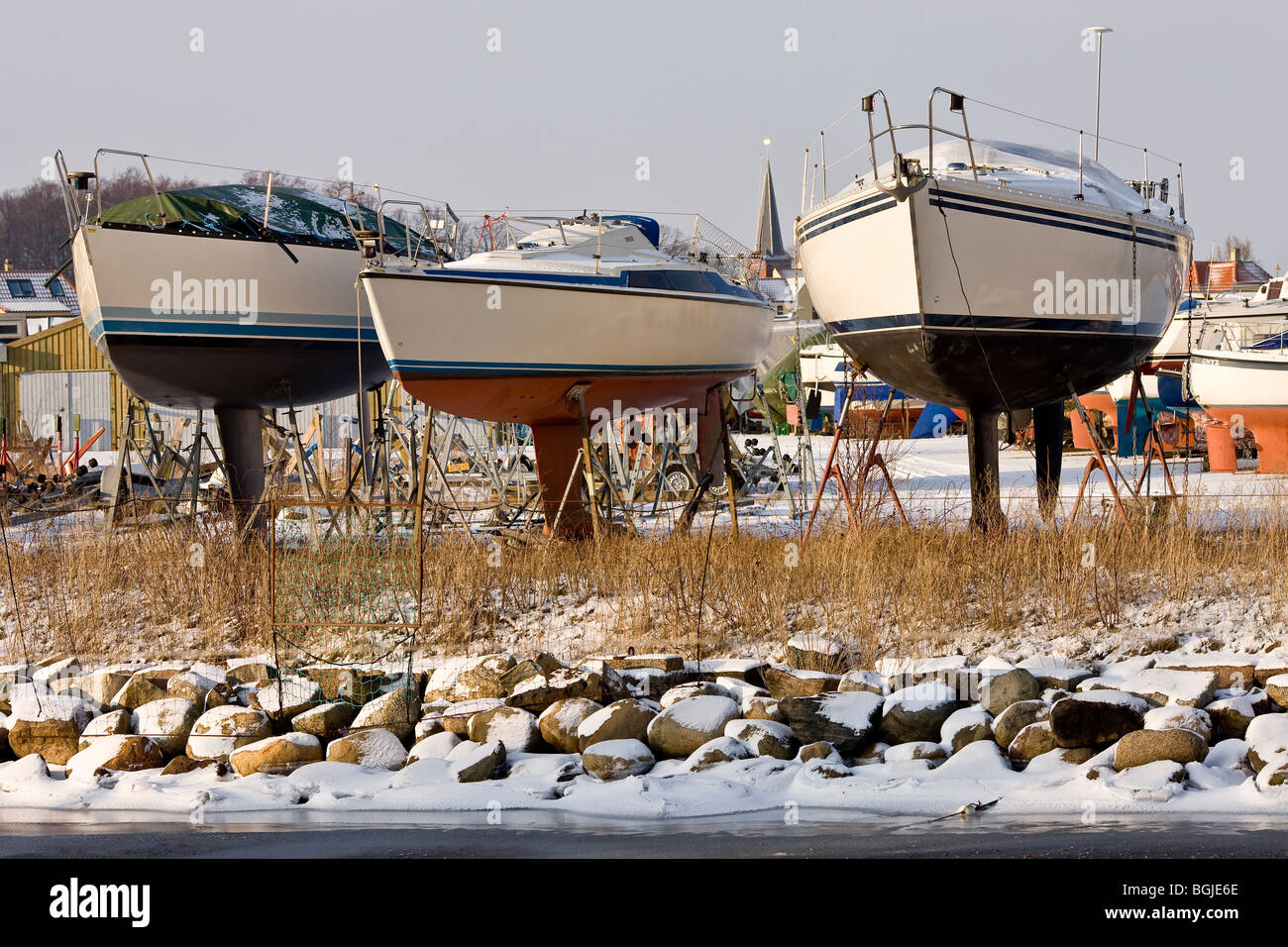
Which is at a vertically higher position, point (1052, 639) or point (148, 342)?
point (148, 342)

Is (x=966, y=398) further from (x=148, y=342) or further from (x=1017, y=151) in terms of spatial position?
(x=148, y=342)

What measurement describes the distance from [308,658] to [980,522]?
609cm

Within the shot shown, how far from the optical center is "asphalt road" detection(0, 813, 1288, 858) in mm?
6430

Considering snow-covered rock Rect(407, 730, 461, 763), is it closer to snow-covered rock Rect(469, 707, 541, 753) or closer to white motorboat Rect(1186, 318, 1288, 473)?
snow-covered rock Rect(469, 707, 541, 753)

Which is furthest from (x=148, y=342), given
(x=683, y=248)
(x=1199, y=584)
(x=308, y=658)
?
(x=1199, y=584)

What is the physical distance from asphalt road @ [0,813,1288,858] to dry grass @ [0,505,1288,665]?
321 cm

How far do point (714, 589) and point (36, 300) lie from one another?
5906 centimetres

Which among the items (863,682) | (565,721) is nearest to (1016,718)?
(863,682)

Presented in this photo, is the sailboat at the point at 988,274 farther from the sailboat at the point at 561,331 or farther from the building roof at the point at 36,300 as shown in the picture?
the building roof at the point at 36,300

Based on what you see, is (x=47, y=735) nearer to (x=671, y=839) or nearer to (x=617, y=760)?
(x=617, y=760)

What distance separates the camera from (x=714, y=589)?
11.1 m

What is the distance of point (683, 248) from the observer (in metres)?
18.0
